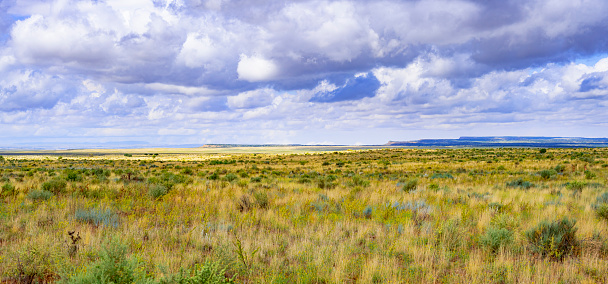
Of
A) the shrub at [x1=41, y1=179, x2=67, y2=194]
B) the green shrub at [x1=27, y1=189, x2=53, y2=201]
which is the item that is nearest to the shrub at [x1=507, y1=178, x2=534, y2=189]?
the green shrub at [x1=27, y1=189, x2=53, y2=201]

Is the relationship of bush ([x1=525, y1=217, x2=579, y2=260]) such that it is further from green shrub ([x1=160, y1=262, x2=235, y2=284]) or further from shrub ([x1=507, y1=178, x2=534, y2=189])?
shrub ([x1=507, y1=178, x2=534, y2=189])

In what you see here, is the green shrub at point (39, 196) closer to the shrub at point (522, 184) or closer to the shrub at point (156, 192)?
the shrub at point (156, 192)

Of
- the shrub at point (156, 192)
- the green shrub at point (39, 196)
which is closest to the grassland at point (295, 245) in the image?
the green shrub at point (39, 196)

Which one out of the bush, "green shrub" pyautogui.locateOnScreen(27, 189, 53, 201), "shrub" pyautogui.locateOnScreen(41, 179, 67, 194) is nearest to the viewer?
the bush

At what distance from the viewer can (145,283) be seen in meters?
3.55

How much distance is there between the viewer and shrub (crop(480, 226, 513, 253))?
19.4ft

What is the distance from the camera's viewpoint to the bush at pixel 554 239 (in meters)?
5.70

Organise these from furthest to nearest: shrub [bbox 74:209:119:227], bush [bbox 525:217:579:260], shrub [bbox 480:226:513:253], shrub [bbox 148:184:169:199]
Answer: shrub [bbox 148:184:169:199], shrub [bbox 74:209:119:227], shrub [bbox 480:226:513:253], bush [bbox 525:217:579:260]

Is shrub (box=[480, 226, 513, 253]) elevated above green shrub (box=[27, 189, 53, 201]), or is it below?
below

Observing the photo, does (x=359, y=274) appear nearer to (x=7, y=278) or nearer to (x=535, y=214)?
(x=7, y=278)

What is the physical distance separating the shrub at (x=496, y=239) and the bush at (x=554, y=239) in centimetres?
38

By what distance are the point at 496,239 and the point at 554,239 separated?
0.96 meters

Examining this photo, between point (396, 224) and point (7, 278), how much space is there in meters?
6.88

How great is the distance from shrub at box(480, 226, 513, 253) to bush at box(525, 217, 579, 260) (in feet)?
1.26
